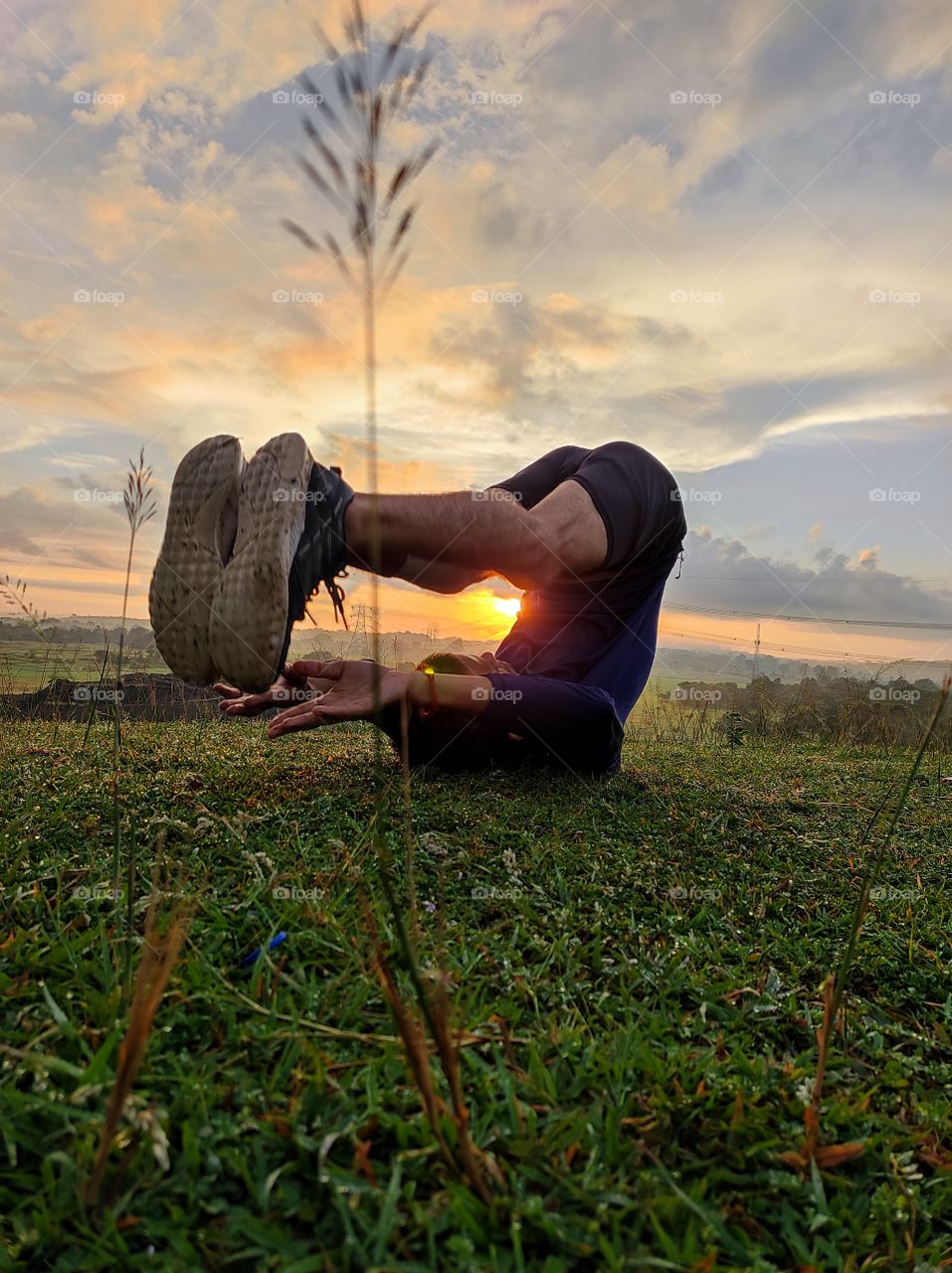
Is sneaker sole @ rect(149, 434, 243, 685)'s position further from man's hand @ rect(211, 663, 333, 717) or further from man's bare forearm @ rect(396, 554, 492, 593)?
man's bare forearm @ rect(396, 554, 492, 593)

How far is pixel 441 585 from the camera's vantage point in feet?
9.48

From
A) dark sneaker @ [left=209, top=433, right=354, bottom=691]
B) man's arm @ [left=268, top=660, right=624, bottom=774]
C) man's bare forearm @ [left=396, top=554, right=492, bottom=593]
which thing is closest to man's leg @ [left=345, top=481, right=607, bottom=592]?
man's bare forearm @ [left=396, top=554, right=492, bottom=593]

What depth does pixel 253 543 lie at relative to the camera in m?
2.53

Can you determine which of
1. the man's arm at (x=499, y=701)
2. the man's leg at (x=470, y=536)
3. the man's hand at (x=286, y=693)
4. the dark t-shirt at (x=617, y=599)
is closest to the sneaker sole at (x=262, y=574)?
the man's leg at (x=470, y=536)

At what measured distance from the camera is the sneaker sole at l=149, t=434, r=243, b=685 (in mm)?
2623

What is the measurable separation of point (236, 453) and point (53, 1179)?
2192mm

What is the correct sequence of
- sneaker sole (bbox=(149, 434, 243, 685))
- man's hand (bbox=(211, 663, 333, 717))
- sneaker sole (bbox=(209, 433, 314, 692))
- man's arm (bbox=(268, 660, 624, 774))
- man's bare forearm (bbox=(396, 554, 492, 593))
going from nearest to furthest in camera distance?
sneaker sole (bbox=(209, 433, 314, 692)) < sneaker sole (bbox=(149, 434, 243, 685)) < man's bare forearm (bbox=(396, 554, 492, 593)) < man's arm (bbox=(268, 660, 624, 774)) < man's hand (bbox=(211, 663, 333, 717))

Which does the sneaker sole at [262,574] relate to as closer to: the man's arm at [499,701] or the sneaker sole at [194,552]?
the sneaker sole at [194,552]

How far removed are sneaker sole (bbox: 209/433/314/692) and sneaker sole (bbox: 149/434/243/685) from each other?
0.20 feet

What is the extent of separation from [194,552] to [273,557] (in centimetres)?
33

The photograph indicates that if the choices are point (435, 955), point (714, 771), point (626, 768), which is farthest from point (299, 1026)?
point (714, 771)

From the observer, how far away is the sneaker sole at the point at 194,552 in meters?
2.62

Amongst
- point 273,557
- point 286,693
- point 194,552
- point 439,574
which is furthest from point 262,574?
point 286,693

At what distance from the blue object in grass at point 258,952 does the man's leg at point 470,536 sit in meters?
1.40
